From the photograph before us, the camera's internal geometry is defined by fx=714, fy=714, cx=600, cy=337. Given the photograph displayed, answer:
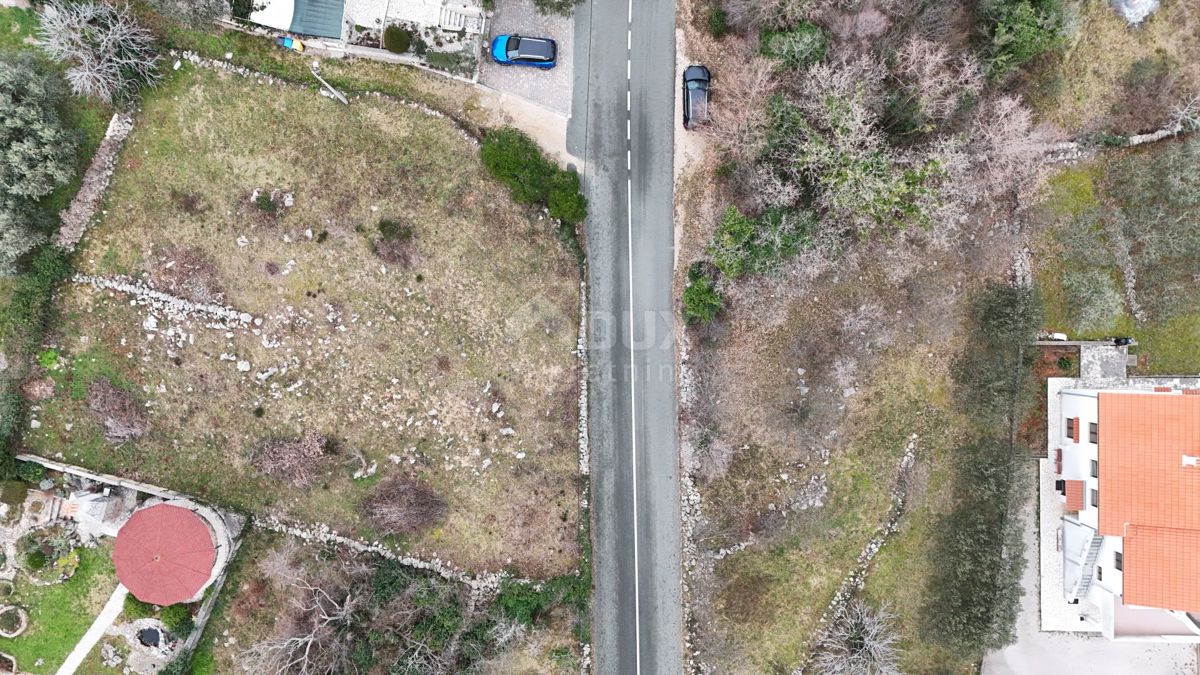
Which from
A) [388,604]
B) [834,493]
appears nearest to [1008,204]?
[834,493]

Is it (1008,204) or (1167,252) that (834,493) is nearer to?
(1008,204)

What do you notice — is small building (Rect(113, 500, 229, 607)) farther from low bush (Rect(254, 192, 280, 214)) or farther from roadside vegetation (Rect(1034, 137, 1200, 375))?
roadside vegetation (Rect(1034, 137, 1200, 375))

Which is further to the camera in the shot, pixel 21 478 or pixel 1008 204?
pixel 1008 204

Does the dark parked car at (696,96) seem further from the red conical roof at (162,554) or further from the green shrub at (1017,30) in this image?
the red conical roof at (162,554)

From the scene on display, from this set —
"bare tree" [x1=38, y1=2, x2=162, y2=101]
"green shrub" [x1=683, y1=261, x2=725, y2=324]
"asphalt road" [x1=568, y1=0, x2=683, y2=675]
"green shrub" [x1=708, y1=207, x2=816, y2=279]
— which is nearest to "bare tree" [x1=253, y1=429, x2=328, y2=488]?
"asphalt road" [x1=568, y1=0, x2=683, y2=675]

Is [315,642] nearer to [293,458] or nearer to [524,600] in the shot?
[293,458]

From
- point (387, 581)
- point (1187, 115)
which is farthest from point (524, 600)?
point (1187, 115)
